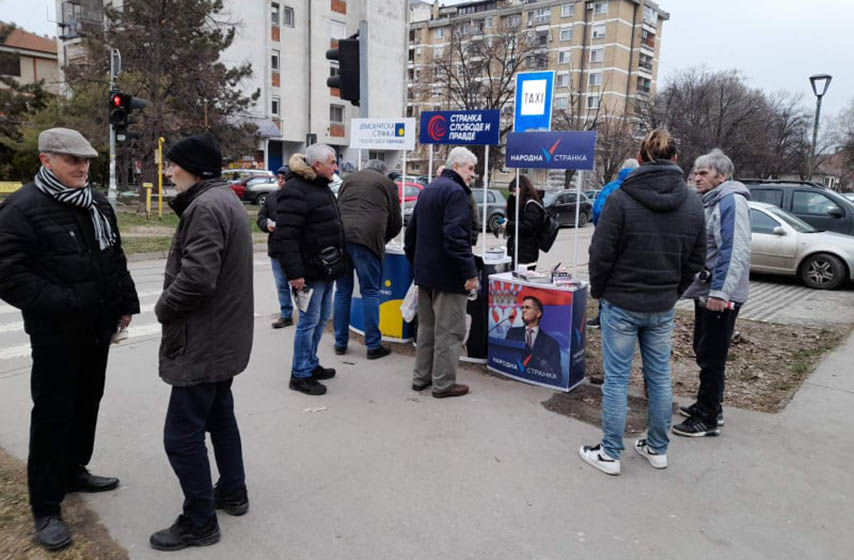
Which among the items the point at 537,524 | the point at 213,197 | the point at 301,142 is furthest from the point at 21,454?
the point at 301,142

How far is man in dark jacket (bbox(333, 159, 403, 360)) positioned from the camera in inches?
230

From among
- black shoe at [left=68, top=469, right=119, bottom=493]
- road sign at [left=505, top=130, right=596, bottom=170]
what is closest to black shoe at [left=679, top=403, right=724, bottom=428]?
road sign at [left=505, top=130, right=596, bottom=170]

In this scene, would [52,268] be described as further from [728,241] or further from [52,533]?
[728,241]

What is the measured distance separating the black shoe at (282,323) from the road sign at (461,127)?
2.59 meters

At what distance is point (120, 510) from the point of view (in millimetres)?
3205

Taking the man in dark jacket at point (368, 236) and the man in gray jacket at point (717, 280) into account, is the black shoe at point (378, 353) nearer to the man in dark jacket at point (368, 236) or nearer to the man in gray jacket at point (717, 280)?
the man in dark jacket at point (368, 236)

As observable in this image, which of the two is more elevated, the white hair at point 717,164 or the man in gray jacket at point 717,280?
the white hair at point 717,164

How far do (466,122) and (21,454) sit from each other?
4.70 m

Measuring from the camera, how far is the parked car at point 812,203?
1319cm

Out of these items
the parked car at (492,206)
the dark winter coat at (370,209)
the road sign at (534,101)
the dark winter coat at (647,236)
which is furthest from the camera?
the parked car at (492,206)

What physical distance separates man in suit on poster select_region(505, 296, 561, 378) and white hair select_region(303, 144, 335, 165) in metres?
2.00

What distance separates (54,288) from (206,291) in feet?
2.34

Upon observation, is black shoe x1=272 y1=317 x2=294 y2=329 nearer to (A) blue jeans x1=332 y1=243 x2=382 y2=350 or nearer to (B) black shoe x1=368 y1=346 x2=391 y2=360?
(A) blue jeans x1=332 y1=243 x2=382 y2=350

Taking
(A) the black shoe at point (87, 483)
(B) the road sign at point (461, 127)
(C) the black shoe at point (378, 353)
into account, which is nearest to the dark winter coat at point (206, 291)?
(A) the black shoe at point (87, 483)
